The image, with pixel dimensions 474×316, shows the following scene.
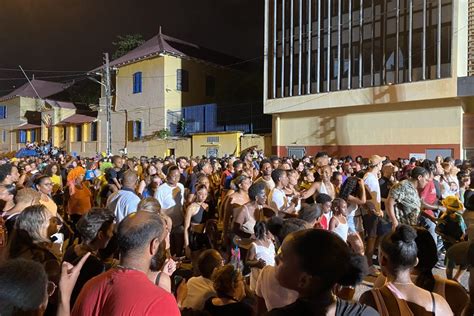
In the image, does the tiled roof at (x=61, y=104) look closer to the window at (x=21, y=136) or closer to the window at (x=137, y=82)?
the window at (x=21, y=136)

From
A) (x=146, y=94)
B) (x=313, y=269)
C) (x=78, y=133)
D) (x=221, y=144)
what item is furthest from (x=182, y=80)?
(x=313, y=269)

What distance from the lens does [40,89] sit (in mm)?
48719

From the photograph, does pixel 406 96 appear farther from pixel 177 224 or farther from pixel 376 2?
pixel 177 224

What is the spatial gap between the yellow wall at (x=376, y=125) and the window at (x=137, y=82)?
496 inches

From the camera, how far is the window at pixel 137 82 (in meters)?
30.8

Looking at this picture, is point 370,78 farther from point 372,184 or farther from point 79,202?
point 79,202

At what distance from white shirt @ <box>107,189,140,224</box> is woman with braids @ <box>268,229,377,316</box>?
359 centimetres

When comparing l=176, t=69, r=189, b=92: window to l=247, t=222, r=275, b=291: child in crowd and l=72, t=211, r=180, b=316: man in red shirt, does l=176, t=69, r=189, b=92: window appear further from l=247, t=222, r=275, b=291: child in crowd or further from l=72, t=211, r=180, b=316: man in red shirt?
l=72, t=211, r=180, b=316: man in red shirt

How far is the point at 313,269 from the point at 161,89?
2873 cm

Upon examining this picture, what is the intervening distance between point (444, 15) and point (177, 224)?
1635 cm

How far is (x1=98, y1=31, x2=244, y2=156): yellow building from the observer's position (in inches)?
1147

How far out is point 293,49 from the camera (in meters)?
22.9

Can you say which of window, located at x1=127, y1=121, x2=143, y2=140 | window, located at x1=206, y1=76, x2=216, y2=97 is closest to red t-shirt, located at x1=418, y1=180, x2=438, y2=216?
window, located at x1=206, y1=76, x2=216, y2=97

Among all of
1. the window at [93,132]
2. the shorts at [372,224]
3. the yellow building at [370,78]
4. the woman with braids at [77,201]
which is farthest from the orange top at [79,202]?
the window at [93,132]
